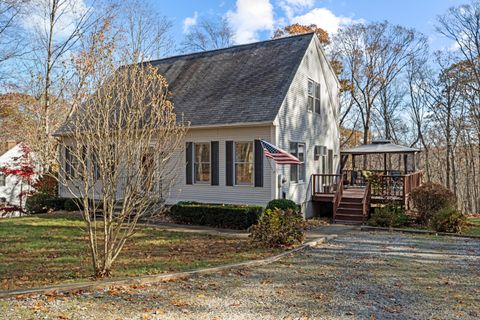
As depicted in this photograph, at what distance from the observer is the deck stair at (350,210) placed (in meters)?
13.4

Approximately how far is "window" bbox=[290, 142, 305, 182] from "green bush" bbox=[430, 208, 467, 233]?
15.2 ft

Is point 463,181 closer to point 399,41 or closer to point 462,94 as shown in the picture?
point 462,94

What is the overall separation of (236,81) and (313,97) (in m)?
3.30

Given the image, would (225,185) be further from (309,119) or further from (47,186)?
(47,186)

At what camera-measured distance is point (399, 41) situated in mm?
26922

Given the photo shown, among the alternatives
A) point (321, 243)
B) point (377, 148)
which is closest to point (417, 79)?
point (377, 148)

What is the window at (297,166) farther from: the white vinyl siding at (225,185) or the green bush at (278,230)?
the green bush at (278,230)

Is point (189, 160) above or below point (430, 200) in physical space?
above

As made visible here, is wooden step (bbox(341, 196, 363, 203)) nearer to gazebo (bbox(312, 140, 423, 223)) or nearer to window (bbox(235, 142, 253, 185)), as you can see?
gazebo (bbox(312, 140, 423, 223))

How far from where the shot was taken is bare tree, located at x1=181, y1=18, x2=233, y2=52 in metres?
32.8

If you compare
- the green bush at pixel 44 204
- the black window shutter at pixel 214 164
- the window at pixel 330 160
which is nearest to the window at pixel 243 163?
the black window shutter at pixel 214 164

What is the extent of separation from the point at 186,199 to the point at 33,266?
7617 mm

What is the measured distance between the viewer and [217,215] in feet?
39.0

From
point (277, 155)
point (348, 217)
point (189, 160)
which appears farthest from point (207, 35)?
point (277, 155)
